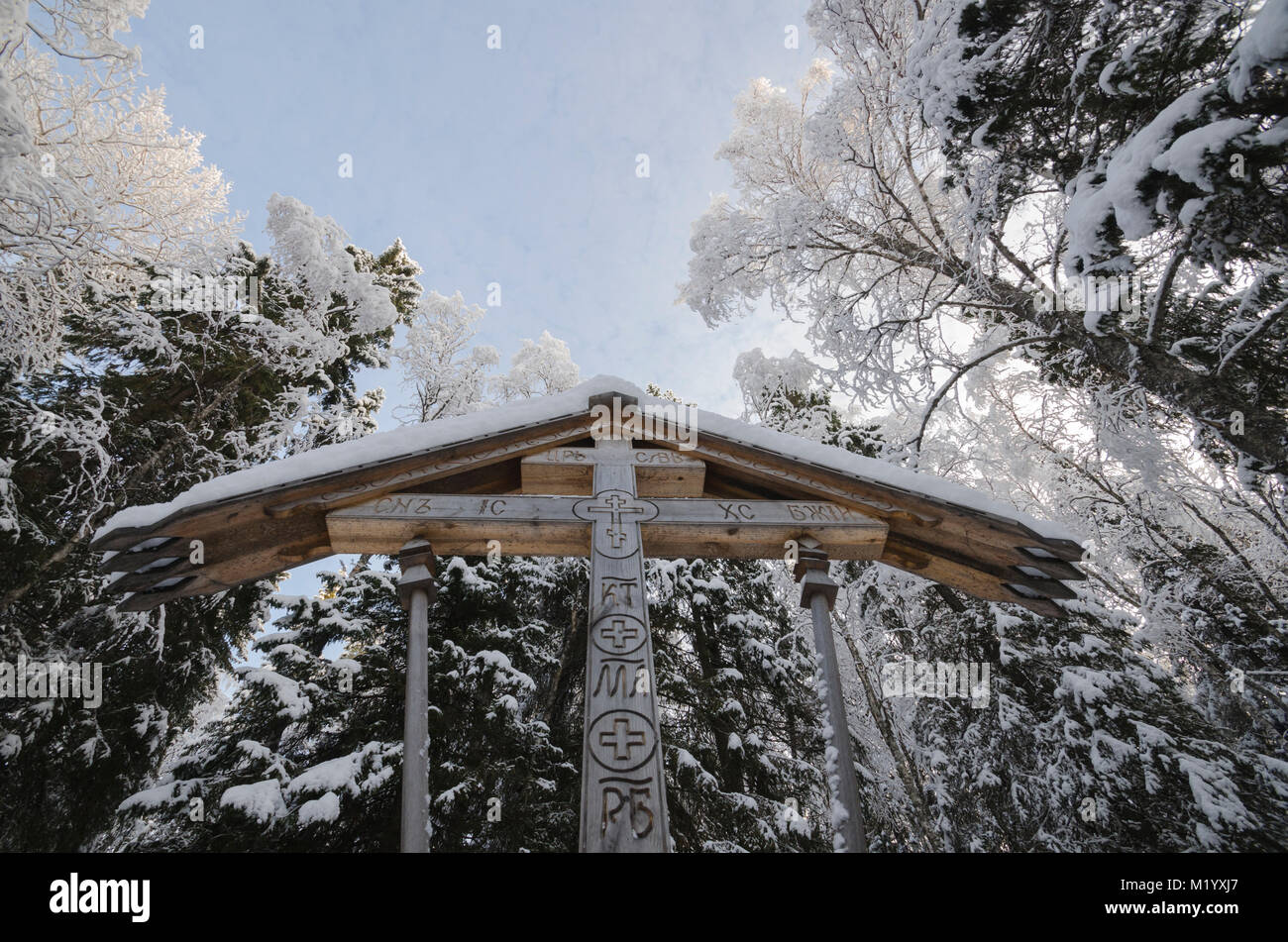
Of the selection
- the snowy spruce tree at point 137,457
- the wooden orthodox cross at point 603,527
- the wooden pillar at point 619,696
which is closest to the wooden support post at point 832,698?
the wooden orthodox cross at point 603,527

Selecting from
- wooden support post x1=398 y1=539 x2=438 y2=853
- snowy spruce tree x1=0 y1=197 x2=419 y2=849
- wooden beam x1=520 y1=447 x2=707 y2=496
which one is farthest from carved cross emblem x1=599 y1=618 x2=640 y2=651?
snowy spruce tree x1=0 y1=197 x2=419 y2=849

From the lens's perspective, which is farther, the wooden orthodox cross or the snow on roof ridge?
the snow on roof ridge

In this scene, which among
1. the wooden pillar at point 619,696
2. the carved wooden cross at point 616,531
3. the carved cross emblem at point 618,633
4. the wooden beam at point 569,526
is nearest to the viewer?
the wooden pillar at point 619,696

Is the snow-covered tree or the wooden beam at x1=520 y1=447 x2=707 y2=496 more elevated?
the snow-covered tree

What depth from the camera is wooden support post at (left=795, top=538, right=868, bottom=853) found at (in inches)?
113

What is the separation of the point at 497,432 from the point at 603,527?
40.2 inches

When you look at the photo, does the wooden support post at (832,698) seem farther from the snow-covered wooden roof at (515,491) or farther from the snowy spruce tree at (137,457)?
the snowy spruce tree at (137,457)

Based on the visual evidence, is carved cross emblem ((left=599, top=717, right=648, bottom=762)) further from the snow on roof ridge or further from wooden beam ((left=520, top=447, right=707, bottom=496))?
the snow on roof ridge

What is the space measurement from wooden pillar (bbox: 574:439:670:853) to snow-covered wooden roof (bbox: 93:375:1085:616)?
803mm

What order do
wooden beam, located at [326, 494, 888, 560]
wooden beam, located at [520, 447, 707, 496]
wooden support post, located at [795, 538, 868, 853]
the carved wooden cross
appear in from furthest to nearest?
1. wooden beam, located at [520, 447, 707, 496]
2. wooden beam, located at [326, 494, 888, 560]
3. wooden support post, located at [795, 538, 868, 853]
4. the carved wooden cross

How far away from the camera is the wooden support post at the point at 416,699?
Result: 8.69 feet

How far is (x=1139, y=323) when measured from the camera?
6066 mm
